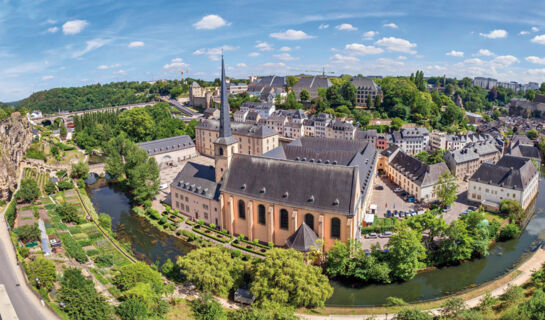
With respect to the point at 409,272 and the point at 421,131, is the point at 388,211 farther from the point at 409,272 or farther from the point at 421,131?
the point at 421,131

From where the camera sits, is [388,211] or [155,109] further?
[155,109]

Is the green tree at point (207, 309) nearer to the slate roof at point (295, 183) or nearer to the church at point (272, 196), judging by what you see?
the church at point (272, 196)

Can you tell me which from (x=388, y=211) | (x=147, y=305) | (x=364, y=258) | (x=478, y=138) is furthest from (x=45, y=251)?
(x=478, y=138)

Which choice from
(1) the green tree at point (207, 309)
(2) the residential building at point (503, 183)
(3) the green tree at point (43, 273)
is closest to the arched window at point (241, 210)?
(1) the green tree at point (207, 309)

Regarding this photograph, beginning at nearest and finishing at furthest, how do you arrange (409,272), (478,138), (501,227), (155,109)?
(409,272)
(501,227)
(478,138)
(155,109)

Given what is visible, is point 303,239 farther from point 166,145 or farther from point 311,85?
point 311,85

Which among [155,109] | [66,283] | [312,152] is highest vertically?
[155,109]
